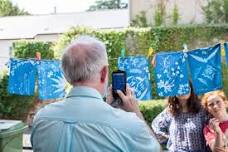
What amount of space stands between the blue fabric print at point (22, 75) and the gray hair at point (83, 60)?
4142mm

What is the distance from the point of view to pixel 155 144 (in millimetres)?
1736

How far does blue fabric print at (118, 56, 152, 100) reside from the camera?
523 cm

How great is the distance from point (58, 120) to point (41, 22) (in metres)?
22.9

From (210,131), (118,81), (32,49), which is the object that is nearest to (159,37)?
(32,49)

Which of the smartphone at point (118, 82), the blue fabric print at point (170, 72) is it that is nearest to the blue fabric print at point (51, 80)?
the blue fabric print at point (170, 72)

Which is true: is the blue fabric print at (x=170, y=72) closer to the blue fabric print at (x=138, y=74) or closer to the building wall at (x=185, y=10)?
the blue fabric print at (x=138, y=74)

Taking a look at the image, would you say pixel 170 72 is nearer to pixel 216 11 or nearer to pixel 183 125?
pixel 183 125

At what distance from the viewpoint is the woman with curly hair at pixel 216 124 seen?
9.95 feet

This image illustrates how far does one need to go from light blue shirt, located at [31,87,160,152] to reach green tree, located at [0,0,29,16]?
97.2 feet

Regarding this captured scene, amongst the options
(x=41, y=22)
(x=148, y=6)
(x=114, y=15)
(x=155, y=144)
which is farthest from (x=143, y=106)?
(x=41, y=22)

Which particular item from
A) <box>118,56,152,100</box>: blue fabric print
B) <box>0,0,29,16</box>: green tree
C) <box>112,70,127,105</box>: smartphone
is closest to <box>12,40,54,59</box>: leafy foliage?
<box>118,56,152,100</box>: blue fabric print

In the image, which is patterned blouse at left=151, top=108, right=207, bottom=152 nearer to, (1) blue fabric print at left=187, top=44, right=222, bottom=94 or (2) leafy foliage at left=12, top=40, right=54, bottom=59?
(1) blue fabric print at left=187, top=44, right=222, bottom=94

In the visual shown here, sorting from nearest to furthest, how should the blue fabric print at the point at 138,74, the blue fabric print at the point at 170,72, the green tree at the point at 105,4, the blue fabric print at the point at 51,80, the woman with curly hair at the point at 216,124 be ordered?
the woman with curly hair at the point at 216,124, the blue fabric print at the point at 170,72, the blue fabric print at the point at 138,74, the blue fabric print at the point at 51,80, the green tree at the point at 105,4

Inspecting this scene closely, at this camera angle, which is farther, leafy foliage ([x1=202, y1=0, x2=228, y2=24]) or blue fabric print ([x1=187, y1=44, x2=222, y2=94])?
leafy foliage ([x1=202, y1=0, x2=228, y2=24])
